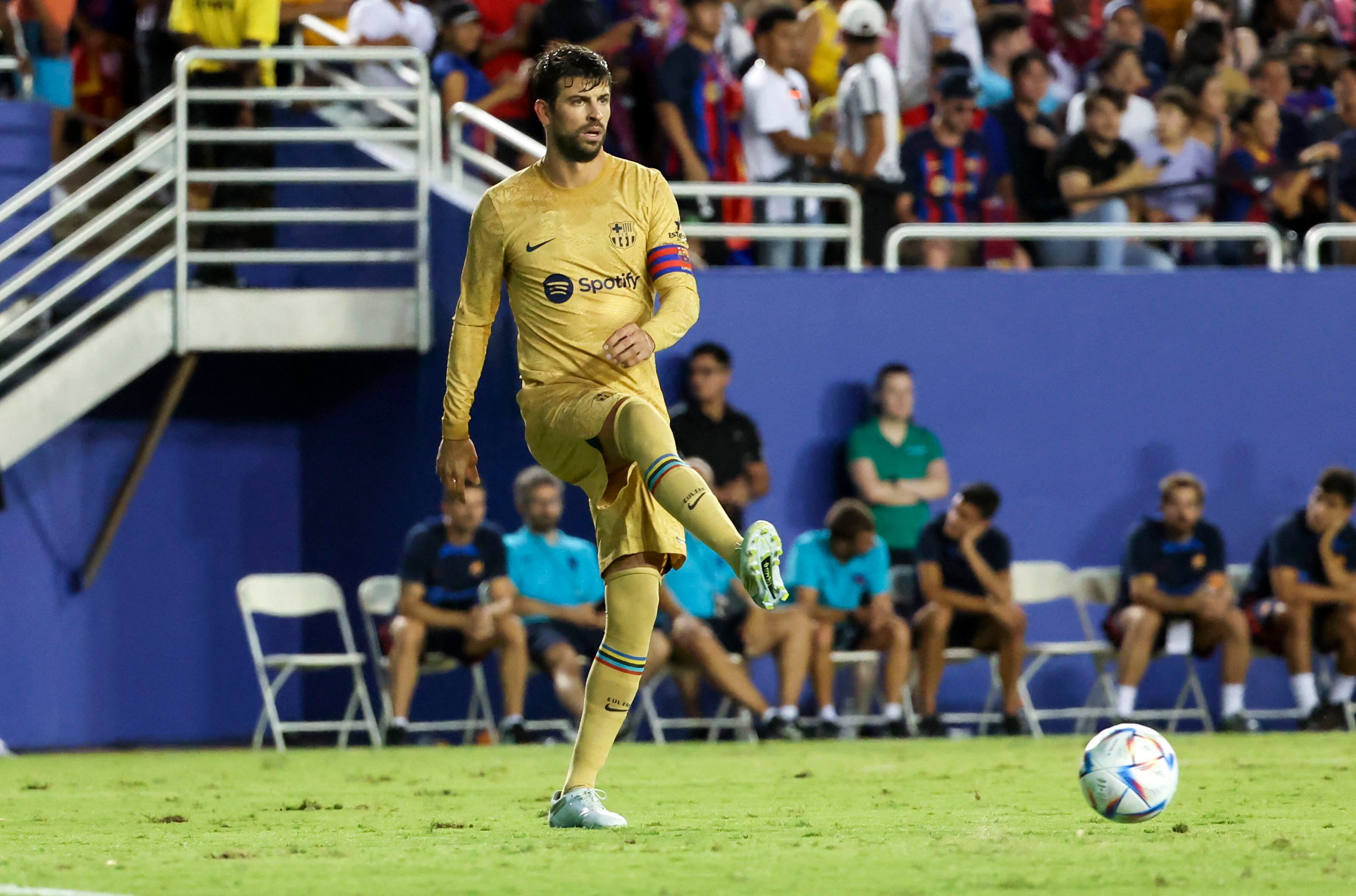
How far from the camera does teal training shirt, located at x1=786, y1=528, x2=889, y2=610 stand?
13.1 m

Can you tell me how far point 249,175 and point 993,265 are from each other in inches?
197

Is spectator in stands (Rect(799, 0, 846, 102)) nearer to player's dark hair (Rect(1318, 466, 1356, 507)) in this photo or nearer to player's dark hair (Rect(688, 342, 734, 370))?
player's dark hair (Rect(688, 342, 734, 370))

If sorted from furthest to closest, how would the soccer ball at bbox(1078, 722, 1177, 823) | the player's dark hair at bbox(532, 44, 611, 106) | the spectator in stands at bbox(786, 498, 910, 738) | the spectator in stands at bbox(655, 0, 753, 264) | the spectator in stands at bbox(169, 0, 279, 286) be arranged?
the spectator in stands at bbox(655, 0, 753, 264)
the spectator in stands at bbox(169, 0, 279, 286)
the spectator in stands at bbox(786, 498, 910, 738)
the player's dark hair at bbox(532, 44, 611, 106)
the soccer ball at bbox(1078, 722, 1177, 823)

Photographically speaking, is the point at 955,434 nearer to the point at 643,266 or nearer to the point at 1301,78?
the point at 1301,78

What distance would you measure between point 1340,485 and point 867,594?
9.88ft

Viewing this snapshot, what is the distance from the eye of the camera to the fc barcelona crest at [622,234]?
7.27 m

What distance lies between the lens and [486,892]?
18.6ft

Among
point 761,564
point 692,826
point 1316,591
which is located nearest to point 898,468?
point 1316,591

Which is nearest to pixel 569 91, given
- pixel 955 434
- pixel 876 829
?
pixel 876 829

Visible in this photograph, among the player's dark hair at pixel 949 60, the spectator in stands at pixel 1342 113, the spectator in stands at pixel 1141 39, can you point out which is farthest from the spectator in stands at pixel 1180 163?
the player's dark hair at pixel 949 60

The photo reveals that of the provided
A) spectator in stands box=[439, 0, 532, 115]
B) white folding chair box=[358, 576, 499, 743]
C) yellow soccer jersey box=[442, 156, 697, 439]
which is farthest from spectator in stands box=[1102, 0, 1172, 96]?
yellow soccer jersey box=[442, 156, 697, 439]

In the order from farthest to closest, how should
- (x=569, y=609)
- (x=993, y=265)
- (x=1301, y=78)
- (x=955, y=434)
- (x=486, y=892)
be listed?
(x=1301, y=78), (x=993, y=265), (x=955, y=434), (x=569, y=609), (x=486, y=892)

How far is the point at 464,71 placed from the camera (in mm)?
15000

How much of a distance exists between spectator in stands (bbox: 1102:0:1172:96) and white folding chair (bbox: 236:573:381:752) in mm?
7219
